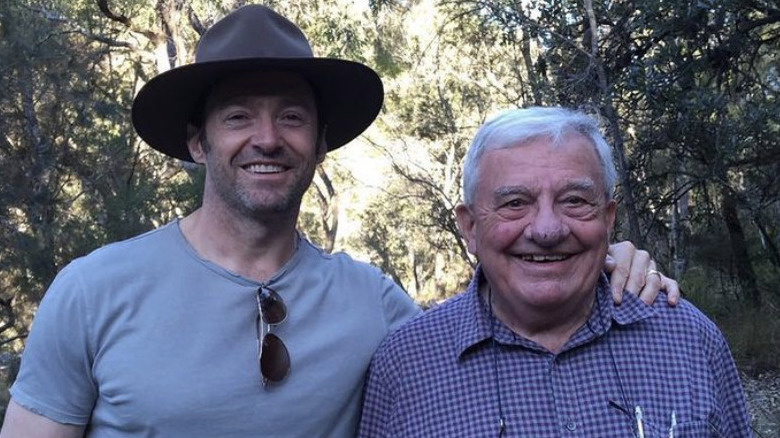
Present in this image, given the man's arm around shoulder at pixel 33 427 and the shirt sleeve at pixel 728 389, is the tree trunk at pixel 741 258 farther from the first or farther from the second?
the man's arm around shoulder at pixel 33 427

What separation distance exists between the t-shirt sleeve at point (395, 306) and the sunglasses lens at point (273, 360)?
1.27ft

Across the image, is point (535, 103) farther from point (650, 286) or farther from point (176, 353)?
point (176, 353)

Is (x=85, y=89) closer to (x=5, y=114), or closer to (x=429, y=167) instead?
(x=5, y=114)

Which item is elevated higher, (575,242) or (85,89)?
(85,89)

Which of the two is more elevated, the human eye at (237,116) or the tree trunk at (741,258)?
the human eye at (237,116)

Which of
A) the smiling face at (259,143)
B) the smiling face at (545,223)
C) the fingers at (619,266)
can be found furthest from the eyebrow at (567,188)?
the smiling face at (259,143)

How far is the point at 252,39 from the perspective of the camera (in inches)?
94.7

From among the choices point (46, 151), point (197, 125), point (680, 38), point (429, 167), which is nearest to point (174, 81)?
point (197, 125)

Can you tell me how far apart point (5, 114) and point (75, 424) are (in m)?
8.42

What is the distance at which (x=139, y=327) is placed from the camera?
2193 mm

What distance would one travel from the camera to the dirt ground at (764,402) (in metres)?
6.54

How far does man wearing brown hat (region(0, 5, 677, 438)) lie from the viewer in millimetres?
2143

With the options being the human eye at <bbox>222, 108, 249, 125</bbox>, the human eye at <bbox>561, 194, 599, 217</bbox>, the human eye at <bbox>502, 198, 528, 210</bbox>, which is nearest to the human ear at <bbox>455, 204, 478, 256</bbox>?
the human eye at <bbox>502, 198, 528, 210</bbox>

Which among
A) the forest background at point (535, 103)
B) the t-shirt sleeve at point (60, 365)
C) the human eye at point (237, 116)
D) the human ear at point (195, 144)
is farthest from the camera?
the forest background at point (535, 103)
